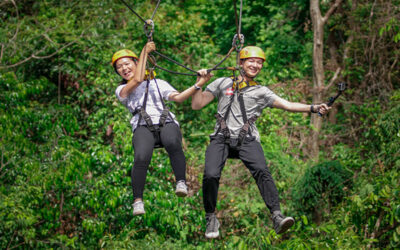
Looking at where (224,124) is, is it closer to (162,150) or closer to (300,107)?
(300,107)

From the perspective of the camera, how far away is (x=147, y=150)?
3.99m

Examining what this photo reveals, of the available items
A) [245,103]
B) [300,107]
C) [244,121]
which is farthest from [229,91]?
[300,107]

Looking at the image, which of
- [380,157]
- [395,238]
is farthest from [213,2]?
[395,238]

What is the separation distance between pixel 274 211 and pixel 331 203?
4854mm

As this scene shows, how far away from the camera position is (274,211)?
3980 mm

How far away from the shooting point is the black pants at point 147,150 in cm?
398

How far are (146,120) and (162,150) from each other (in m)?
4.37

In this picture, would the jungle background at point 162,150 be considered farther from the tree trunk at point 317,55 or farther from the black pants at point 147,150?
the black pants at point 147,150

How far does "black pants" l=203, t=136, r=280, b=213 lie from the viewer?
13.1 ft

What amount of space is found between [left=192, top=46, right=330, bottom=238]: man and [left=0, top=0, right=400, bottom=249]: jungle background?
8.44 ft

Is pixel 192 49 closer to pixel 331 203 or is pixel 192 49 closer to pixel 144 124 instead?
pixel 331 203

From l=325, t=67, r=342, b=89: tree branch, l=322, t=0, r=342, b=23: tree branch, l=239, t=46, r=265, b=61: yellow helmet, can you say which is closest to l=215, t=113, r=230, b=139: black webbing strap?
l=239, t=46, r=265, b=61: yellow helmet

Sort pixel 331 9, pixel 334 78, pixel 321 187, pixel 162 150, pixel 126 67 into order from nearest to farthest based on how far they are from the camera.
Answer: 1. pixel 126 67
2. pixel 321 187
3. pixel 162 150
4. pixel 331 9
5. pixel 334 78

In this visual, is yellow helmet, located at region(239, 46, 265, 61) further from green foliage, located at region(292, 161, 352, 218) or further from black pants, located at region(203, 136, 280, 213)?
green foliage, located at region(292, 161, 352, 218)
